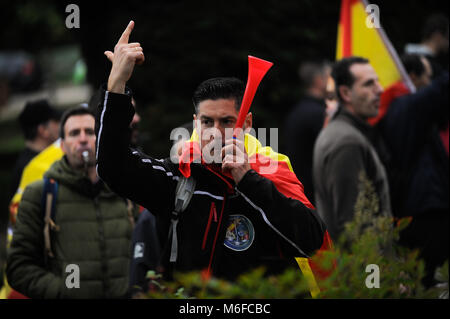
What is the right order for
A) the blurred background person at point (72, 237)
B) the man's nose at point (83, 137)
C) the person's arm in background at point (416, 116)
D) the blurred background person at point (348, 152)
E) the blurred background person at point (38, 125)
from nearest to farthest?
the blurred background person at point (72, 237) → the man's nose at point (83, 137) → the blurred background person at point (348, 152) → the person's arm in background at point (416, 116) → the blurred background person at point (38, 125)

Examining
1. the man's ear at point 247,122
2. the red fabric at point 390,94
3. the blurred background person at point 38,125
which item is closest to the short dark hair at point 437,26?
the red fabric at point 390,94

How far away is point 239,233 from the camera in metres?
3.47

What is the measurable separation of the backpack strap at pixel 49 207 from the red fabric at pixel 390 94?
2.74m

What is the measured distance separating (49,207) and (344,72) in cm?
245

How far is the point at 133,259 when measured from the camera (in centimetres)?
468

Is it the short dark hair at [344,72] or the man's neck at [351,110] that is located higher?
the short dark hair at [344,72]

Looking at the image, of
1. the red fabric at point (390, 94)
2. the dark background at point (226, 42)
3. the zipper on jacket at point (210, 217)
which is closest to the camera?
the zipper on jacket at point (210, 217)

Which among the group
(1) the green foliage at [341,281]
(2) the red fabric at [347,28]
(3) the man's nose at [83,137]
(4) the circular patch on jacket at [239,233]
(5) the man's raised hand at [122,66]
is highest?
(2) the red fabric at [347,28]

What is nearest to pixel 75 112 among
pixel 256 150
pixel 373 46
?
pixel 256 150

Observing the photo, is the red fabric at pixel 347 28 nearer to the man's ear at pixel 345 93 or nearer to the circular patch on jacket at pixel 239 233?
the man's ear at pixel 345 93

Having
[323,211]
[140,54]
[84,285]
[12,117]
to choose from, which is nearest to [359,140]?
[323,211]

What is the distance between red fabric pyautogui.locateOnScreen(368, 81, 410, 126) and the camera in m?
6.48

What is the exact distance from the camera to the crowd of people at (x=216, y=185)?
334 centimetres
